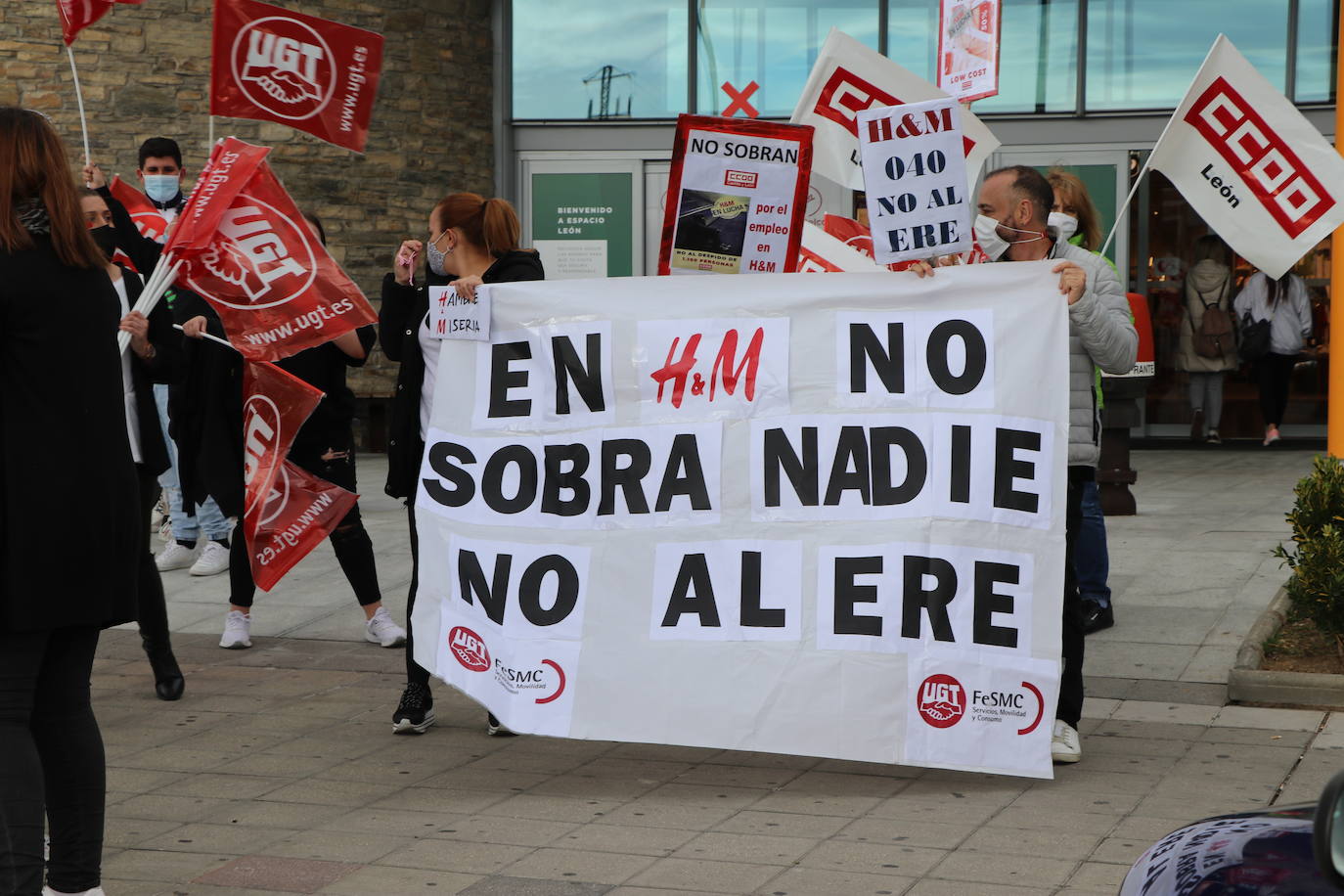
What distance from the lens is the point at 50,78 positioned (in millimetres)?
14031

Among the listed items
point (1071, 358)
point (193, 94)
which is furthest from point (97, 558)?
point (193, 94)

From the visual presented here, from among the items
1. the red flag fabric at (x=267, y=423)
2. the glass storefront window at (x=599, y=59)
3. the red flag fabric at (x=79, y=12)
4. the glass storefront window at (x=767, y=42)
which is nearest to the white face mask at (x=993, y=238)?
the red flag fabric at (x=267, y=423)

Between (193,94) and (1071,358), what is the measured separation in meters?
10.6

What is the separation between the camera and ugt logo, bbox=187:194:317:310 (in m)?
6.12

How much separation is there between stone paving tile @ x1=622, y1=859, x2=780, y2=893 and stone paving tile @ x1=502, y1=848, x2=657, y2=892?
46 millimetres

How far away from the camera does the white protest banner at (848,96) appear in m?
7.12

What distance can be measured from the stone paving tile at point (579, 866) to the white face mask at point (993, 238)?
238cm

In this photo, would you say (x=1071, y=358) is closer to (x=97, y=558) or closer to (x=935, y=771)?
(x=935, y=771)

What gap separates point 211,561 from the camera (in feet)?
31.5

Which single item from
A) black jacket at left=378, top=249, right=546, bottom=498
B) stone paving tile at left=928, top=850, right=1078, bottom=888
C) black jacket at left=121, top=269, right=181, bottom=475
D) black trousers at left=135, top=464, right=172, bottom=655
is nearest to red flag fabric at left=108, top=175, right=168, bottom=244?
black jacket at left=121, top=269, right=181, bottom=475

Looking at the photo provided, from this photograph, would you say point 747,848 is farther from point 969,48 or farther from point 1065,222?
point 969,48

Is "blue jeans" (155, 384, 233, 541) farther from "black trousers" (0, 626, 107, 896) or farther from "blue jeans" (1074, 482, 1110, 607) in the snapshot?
"black trousers" (0, 626, 107, 896)

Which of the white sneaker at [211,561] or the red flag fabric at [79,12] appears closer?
the red flag fabric at [79,12]

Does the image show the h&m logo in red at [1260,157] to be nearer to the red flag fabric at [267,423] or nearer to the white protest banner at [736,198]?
the white protest banner at [736,198]
